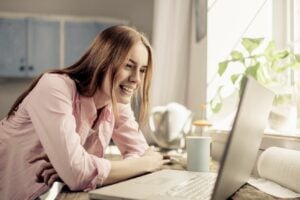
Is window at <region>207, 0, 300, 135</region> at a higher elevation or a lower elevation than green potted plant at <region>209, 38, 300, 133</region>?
higher

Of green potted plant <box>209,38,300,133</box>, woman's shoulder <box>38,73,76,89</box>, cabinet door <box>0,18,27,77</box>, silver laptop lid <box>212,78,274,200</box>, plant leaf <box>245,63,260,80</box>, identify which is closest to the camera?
silver laptop lid <box>212,78,274,200</box>

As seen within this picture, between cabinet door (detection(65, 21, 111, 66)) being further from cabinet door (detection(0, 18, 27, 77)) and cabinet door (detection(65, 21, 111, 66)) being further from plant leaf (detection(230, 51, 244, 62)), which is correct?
plant leaf (detection(230, 51, 244, 62))

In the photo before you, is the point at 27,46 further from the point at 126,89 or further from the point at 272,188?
the point at 272,188

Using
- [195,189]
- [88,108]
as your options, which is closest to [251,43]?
[88,108]

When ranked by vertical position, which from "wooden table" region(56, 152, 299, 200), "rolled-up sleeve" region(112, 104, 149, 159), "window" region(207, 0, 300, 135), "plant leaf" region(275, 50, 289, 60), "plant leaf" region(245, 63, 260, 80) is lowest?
"wooden table" region(56, 152, 299, 200)

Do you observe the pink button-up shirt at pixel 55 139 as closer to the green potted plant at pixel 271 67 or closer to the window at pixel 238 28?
the green potted plant at pixel 271 67

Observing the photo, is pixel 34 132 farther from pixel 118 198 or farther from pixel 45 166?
pixel 118 198

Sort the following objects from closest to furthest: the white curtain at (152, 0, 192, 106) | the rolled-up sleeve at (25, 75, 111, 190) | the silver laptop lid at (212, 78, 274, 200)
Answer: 1. the silver laptop lid at (212, 78, 274, 200)
2. the rolled-up sleeve at (25, 75, 111, 190)
3. the white curtain at (152, 0, 192, 106)

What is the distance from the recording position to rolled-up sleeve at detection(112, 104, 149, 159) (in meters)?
1.38

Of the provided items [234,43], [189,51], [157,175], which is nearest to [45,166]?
A: [157,175]

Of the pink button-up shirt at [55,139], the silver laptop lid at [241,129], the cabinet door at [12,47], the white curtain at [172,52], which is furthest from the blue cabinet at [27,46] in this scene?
the silver laptop lid at [241,129]

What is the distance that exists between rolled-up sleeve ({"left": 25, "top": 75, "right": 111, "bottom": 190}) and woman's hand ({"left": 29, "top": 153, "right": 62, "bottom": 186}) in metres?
0.04

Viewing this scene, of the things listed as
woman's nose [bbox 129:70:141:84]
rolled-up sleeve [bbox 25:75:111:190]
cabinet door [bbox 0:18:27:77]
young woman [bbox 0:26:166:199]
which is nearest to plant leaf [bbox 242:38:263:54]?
young woman [bbox 0:26:166:199]

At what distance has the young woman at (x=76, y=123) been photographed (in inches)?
36.0
